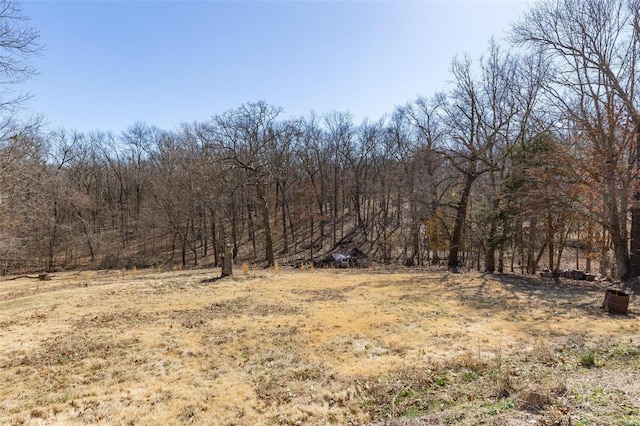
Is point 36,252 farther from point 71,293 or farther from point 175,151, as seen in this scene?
point 71,293

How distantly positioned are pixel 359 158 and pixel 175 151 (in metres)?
18.0

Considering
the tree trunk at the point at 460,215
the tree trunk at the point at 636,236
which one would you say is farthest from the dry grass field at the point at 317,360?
the tree trunk at the point at 460,215

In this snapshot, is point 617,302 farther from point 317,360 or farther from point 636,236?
point 317,360

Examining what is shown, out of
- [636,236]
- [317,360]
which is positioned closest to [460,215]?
[636,236]

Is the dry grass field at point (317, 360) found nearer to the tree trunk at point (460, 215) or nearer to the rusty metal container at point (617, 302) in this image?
the rusty metal container at point (617, 302)

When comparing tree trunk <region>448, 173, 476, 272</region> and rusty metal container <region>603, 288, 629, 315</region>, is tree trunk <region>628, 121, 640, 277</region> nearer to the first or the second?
rusty metal container <region>603, 288, 629, 315</region>

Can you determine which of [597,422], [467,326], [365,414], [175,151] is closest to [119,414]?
[365,414]

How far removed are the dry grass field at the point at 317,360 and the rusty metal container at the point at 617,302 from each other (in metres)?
Answer: 0.26

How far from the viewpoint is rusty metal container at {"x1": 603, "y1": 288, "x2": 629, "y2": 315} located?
27.8 feet

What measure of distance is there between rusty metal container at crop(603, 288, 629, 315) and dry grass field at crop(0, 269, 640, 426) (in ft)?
0.85

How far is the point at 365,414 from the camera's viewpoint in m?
4.11

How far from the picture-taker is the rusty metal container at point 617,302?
8.48 metres

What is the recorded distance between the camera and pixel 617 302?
28.1 feet

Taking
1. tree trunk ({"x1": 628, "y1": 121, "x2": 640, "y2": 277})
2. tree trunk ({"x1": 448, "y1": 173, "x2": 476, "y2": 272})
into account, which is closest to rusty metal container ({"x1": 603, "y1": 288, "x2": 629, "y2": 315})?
tree trunk ({"x1": 628, "y1": 121, "x2": 640, "y2": 277})
